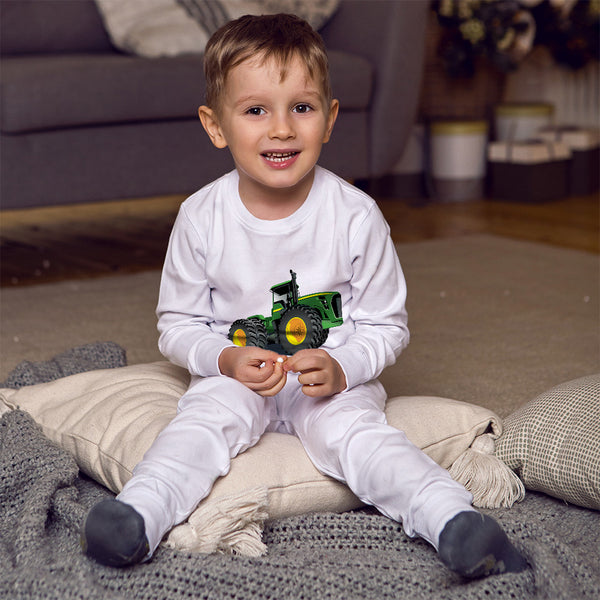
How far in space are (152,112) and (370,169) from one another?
0.66 metres

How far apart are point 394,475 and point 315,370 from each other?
0.14 meters

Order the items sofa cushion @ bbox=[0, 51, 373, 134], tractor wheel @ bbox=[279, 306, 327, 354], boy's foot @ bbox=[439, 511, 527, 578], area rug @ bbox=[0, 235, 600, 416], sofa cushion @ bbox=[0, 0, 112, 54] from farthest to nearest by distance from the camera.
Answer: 1. sofa cushion @ bbox=[0, 0, 112, 54]
2. sofa cushion @ bbox=[0, 51, 373, 134]
3. area rug @ bbox=[0, 235, 600, 416]
4. tractor wheel @ bbox=[279, 306, 327, 354]
5. boy's foot @ bbox=[439, 511, 527, 578]

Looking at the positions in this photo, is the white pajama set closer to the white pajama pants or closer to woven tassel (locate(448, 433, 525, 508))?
the white pajama pants

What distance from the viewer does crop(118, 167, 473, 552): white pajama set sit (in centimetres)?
85

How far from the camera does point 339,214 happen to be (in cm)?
100

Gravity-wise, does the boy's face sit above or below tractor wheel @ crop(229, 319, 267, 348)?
above

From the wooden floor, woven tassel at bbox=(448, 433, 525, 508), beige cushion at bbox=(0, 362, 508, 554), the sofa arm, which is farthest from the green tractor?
the sofa arm

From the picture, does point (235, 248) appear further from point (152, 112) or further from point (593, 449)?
point (152, 112)

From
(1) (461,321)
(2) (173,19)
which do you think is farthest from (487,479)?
(2) (173,19)

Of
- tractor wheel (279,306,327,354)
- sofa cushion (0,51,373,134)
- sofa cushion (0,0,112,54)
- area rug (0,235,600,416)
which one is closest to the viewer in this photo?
tractor wheel (279,306,327,354)

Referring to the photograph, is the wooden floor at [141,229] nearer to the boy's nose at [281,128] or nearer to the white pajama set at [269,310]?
the white pajama set at [269,310]

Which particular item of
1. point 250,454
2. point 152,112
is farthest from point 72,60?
point 250,454

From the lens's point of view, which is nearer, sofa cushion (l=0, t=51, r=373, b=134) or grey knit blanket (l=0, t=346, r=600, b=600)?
grey knit blanket (l=0, t=346, r=600, b=600)

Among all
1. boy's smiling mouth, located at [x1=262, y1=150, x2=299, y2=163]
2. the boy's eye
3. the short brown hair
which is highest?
the short brown hair
